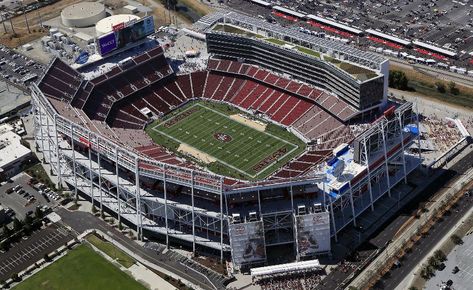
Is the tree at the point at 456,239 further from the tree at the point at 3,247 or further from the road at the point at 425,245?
the tree at the point at 3,247

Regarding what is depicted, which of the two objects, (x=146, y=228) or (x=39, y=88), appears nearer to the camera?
(x=146, y=228)

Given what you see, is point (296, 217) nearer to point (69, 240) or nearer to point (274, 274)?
point (274, 274)

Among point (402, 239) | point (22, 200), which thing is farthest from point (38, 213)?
point (402, 239)

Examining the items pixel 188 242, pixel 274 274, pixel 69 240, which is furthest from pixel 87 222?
pixel 274 274

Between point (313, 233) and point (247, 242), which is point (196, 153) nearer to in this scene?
point (247, 242)

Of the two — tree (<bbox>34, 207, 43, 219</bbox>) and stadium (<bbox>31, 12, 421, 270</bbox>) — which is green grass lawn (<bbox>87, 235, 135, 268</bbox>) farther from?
tree (<bbox>34, 207, 43, 219</bbox>)

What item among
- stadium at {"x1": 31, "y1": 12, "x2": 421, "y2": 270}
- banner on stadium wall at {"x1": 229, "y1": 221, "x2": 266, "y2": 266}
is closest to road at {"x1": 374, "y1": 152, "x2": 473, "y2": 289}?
stadium at {"x1": 31, "y1": 12, "x2": 421, "y2": 270}
